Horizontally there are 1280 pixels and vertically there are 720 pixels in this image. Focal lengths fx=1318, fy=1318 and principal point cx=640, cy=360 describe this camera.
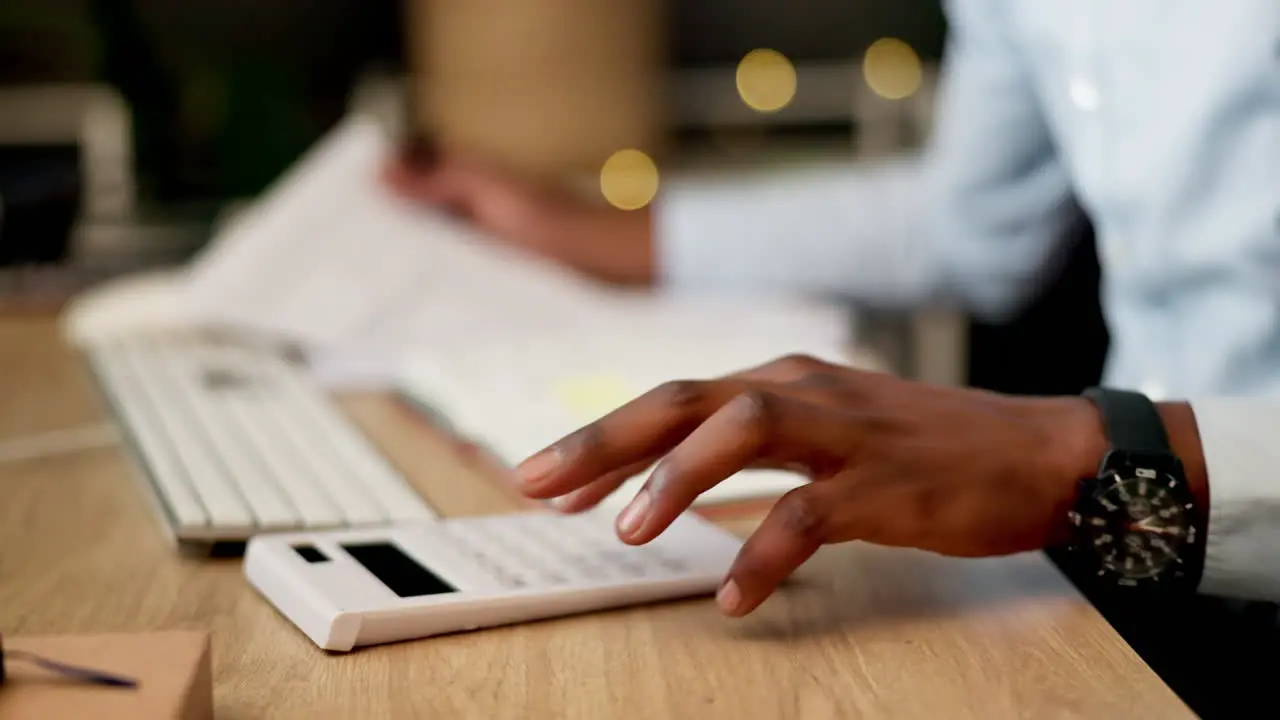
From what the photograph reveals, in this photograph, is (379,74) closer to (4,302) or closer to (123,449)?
(4,302)

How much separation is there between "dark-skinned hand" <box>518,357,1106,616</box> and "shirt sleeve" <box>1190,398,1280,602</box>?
1.9 inches

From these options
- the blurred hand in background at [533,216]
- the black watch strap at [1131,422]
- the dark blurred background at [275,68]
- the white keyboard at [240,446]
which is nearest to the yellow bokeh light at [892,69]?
the dark blurred background at [275,68]

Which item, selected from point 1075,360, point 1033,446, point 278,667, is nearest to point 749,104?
point 1075,360

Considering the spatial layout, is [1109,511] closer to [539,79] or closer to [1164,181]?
[1164,181]

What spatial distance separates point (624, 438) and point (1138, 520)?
203mm

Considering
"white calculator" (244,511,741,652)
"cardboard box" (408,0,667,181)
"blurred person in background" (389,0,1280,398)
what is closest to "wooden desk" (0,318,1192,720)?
"white calculator" (244,511,741,652)

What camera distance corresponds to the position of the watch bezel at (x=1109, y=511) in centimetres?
51

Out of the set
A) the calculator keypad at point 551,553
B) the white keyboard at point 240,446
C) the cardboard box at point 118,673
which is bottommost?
the white keyboard at point 240,446

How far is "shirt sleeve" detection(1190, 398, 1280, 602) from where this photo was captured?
0.52 m

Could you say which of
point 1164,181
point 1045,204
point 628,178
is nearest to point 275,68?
point 628,178

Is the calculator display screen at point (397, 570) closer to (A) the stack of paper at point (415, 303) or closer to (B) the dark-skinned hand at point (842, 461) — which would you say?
(B) the dark-skinned hand at point (842, 461)

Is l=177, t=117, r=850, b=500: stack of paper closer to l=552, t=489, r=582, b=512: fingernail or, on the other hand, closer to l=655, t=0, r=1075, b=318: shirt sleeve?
l=655, t=0, r=1075, b=318: shirt sleeve

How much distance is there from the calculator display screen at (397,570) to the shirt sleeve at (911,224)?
0.66 meters

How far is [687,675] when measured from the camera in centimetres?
43
